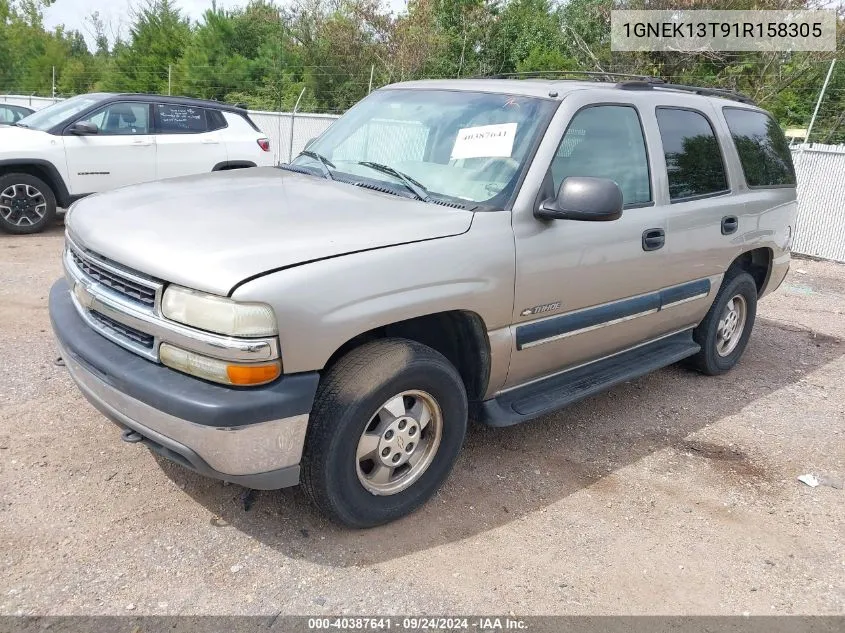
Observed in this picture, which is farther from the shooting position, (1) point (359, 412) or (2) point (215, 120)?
(2) point (215, 120)

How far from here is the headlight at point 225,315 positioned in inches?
99.0

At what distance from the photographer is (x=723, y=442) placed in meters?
4.34

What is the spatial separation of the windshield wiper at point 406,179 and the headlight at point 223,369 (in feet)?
3.93

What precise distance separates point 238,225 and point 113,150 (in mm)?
6830

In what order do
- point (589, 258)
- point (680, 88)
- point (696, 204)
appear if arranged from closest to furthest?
1. point (589, 258)
2. point (696, 204)
3. point (680, 88)

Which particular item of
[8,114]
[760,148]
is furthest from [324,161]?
[8,114]

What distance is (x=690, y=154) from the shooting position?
4445 mm

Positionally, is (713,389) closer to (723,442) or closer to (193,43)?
(723,442)

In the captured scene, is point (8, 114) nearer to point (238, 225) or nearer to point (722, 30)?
point (238, 225)

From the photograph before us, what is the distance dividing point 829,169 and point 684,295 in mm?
6739

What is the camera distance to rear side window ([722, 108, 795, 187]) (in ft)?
16.3

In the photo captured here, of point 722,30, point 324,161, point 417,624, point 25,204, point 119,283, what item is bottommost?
point 417,624

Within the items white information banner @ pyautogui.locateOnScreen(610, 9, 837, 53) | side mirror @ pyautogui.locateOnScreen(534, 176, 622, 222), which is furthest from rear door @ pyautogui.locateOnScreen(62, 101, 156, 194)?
white information banner @ pyautogui.locateOnScreen(610, 9, 837, 53)

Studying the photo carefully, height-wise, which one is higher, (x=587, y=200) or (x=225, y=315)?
(x=587, y=200)
